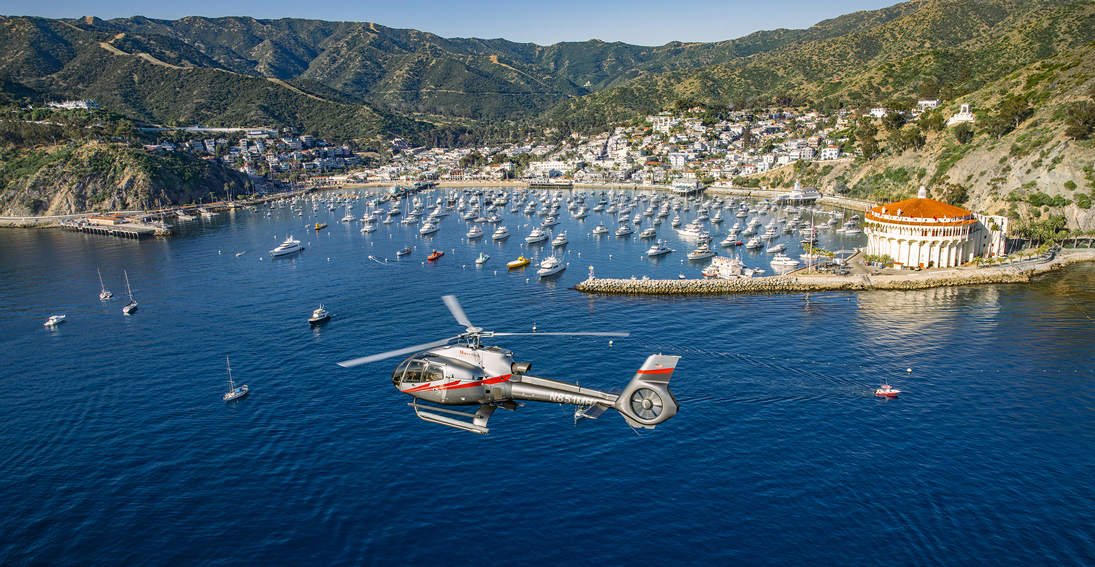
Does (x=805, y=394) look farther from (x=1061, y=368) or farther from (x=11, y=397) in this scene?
(x=11, y=397)

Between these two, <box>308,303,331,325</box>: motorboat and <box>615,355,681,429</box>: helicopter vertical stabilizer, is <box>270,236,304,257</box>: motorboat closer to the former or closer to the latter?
<box>308,303,331,325</box>: motorboat

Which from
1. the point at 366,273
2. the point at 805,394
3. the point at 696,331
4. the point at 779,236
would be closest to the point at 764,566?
the point at 805,394

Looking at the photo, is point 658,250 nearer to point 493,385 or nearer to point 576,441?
point 576,441

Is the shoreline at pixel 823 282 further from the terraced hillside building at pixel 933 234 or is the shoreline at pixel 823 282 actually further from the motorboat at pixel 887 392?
the motorboat at pixel 887 392

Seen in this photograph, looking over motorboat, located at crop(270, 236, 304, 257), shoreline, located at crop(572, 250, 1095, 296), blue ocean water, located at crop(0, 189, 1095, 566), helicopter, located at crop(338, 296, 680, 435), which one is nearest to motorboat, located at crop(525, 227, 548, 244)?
shoreline, located at crop(572, 250, 1095, 296)

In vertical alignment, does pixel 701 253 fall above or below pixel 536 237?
below

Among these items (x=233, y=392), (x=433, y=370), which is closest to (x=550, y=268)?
(x=233, y=392)
